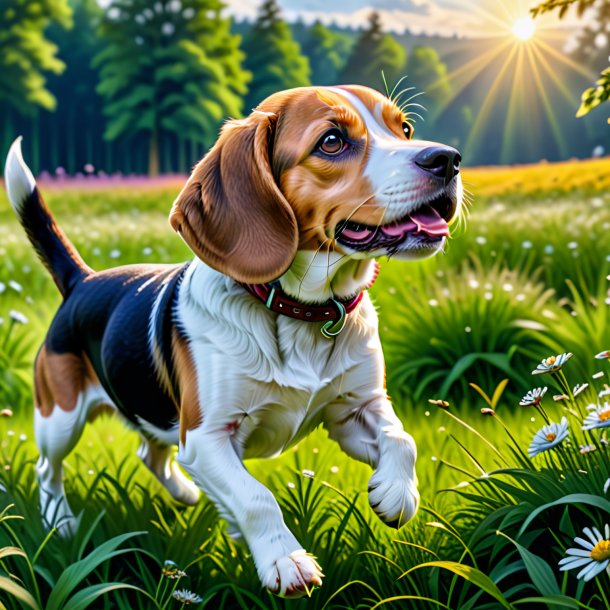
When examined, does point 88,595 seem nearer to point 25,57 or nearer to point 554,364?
point 554,364

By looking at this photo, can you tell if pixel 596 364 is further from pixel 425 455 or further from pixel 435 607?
pixel 435 607

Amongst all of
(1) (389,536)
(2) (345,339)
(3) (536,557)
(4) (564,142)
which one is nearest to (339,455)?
(1) (389,536)

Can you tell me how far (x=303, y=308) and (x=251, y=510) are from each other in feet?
2.25

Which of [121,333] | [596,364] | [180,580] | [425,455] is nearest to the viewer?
[180,580]

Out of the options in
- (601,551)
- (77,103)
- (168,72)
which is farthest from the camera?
(77,103)

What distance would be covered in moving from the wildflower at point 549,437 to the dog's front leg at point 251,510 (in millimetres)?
737

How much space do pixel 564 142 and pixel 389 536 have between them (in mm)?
14610

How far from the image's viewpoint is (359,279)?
307 cm

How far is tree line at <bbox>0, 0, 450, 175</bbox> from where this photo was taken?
30.2 meters

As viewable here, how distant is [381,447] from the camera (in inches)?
116

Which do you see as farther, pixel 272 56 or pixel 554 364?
pixel 272 56

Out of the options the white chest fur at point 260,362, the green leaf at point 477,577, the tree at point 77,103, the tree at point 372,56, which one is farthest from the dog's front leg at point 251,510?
the tree at point 372,56

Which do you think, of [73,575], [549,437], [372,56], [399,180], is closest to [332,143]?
[399,180]

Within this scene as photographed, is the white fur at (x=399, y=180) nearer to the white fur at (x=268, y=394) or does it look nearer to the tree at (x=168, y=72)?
the white fur at (x=268, y=394)
